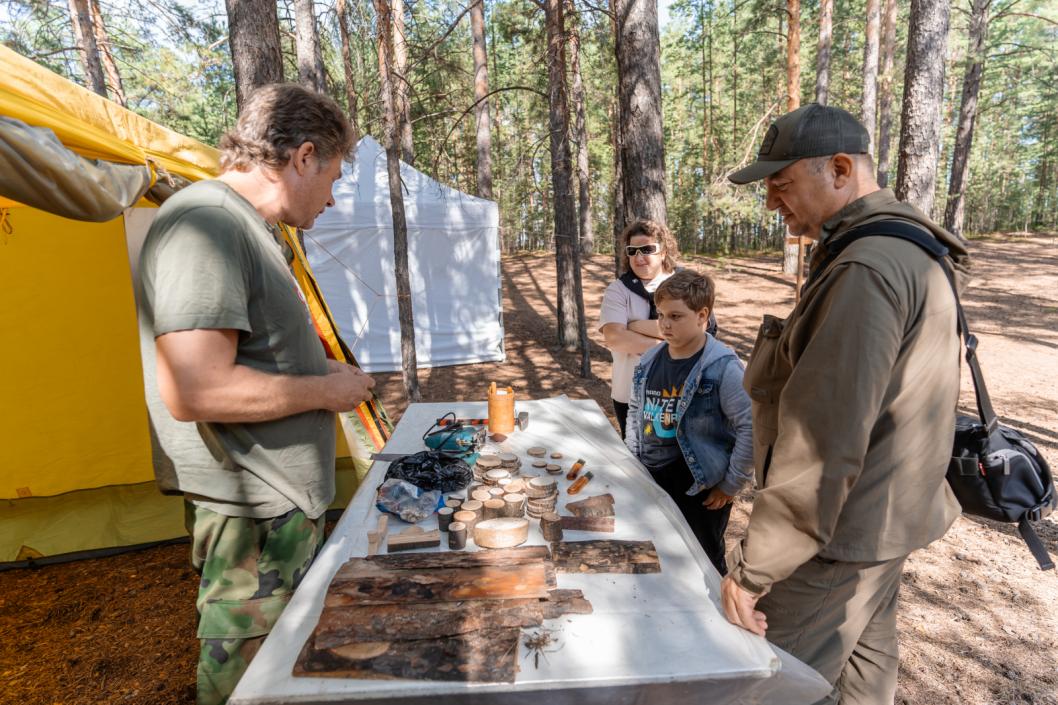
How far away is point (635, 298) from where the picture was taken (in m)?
3.19

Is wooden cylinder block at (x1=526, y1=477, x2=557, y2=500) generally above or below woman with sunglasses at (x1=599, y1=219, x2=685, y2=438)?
below

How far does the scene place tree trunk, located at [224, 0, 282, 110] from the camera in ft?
12.7

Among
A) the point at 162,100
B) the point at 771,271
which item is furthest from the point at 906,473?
the point at 771,271

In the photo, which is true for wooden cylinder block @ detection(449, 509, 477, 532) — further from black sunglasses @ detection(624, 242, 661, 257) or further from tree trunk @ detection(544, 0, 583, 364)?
tree trunk @ detection(544, 0, 583, 364)

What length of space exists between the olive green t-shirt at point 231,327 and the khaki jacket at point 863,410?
129cm

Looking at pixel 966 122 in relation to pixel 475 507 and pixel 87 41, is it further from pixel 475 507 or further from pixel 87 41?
pixel 87 41

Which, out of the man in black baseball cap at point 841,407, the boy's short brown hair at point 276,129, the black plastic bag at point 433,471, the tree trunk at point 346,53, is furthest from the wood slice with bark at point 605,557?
the tree trunk at point 346,53

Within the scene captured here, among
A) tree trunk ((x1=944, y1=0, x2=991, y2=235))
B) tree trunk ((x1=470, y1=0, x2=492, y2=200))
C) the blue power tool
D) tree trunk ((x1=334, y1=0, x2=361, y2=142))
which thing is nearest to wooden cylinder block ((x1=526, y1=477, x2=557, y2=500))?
the blue power tool

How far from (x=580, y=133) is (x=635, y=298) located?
7.64 m

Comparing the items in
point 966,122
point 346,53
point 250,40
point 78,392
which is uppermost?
point 966,122

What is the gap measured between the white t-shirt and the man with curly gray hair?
1.83m

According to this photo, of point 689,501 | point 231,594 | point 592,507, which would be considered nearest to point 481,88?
point 689,501

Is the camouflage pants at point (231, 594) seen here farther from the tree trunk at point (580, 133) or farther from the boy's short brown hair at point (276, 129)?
the tree trunk at point (580, 133)

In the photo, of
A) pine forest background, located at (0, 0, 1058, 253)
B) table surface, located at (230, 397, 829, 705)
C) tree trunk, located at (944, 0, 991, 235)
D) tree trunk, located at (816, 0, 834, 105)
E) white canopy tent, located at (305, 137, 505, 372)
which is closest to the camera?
table surface, located at (230, 397, 829, 705)
